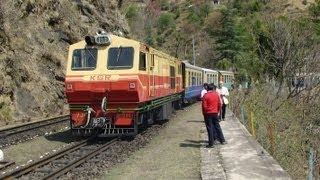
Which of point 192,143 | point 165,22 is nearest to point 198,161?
point 192,143

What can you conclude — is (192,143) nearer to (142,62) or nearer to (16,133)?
(142,62)

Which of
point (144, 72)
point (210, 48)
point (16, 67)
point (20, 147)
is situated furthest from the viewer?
point (210, 48)

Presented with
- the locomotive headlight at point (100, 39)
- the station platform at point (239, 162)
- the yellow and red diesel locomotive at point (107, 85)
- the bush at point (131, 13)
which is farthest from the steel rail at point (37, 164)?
the bush at point (131, 13)

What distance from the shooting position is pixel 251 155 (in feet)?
42.0

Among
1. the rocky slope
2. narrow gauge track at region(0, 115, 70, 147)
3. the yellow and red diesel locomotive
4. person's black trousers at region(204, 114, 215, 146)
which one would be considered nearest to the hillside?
the rocky slope

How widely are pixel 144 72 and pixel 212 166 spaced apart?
601 centimetres

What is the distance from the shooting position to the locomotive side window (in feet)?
54.2

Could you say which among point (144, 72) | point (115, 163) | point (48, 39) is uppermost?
point (48, 39)

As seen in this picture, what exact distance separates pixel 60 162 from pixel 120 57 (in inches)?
189

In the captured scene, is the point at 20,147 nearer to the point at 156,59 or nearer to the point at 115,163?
the point at 115,163

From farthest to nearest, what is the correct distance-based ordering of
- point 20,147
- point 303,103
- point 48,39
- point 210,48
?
point 210,48
point 48,39
point 303,103
point 20,147

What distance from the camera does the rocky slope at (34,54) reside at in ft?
82.3

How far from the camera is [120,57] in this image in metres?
16.4

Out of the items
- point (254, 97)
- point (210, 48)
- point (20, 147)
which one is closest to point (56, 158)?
point (20, 147)
